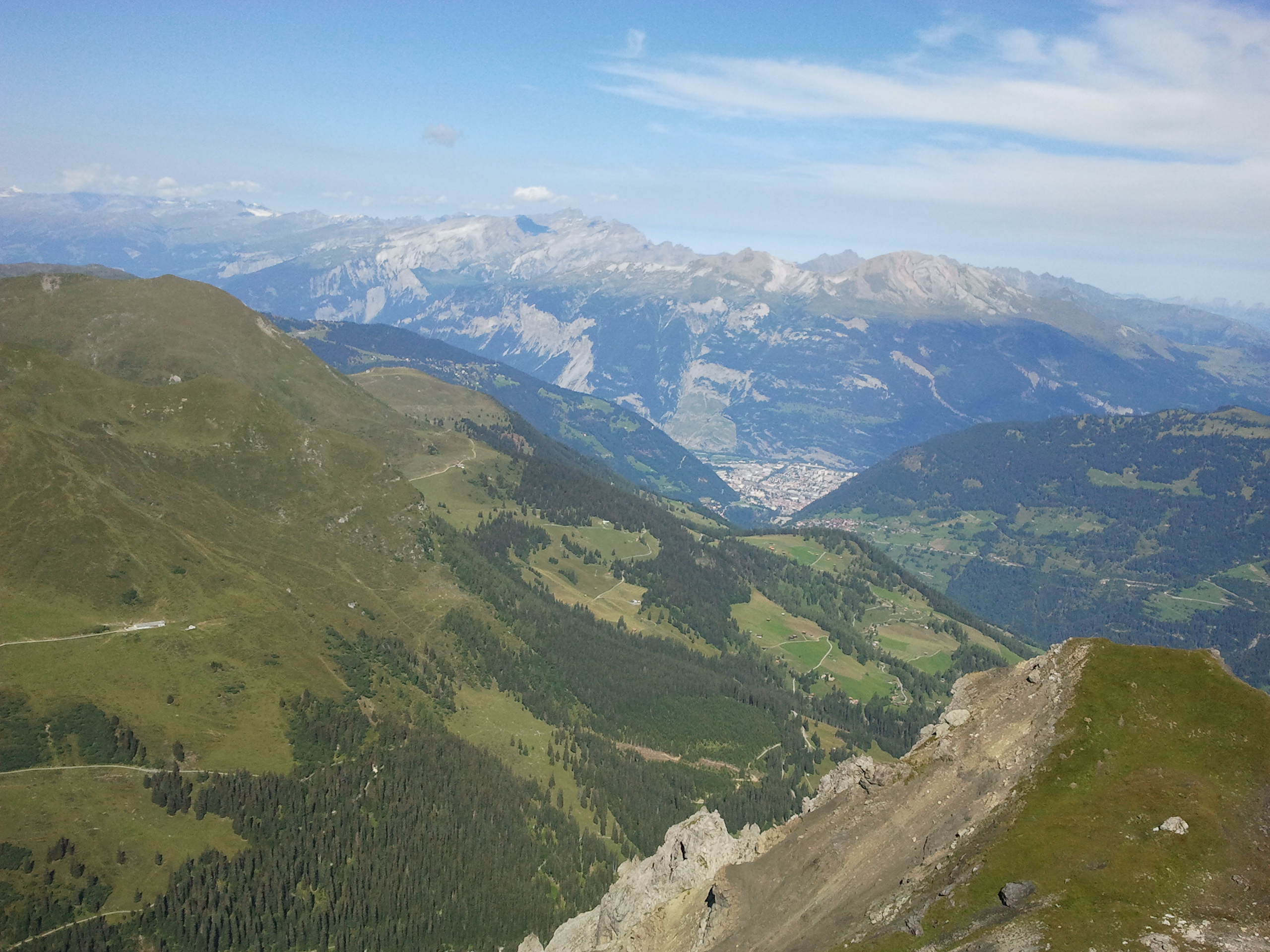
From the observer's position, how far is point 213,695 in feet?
581

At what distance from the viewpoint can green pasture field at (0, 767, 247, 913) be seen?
133 metres

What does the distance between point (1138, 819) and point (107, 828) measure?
148518 mm

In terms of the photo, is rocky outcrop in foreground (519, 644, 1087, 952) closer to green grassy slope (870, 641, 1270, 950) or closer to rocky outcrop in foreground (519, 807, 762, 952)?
rocky outcrop in foreground (519, 807, 762, 952)

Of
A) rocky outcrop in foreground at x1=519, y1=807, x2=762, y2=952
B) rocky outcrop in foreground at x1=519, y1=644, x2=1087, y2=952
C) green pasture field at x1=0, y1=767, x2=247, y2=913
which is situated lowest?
green pasture field at x1=0, y1=767, x2=247, y2=913

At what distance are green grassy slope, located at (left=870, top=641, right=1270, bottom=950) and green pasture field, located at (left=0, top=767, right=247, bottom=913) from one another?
122477 millimetres

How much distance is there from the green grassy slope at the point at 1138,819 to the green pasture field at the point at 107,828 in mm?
122477

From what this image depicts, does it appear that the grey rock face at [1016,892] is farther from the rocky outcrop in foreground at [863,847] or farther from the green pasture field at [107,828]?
the green pasture field at [107,828]

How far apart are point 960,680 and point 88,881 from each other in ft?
Answer: 431

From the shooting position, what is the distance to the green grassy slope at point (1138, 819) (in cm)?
5988

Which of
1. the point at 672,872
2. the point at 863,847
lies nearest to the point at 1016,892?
the point at 863,847

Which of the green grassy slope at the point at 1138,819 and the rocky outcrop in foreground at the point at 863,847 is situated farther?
the rocky outcrop in foreground at the point at 863,847

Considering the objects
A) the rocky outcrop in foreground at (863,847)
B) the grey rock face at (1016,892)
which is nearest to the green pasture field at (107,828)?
the rocky outcrop in foreground at (863,847)

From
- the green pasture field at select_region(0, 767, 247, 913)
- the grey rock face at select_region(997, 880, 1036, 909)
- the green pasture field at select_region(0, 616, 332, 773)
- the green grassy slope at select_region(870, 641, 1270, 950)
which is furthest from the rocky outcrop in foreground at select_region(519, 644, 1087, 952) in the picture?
the green pasture field at select_region(0, 616, 332, 773)

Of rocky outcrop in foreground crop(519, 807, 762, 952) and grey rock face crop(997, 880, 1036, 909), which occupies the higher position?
grey rock face crop(997, 880, 1036, 909)
